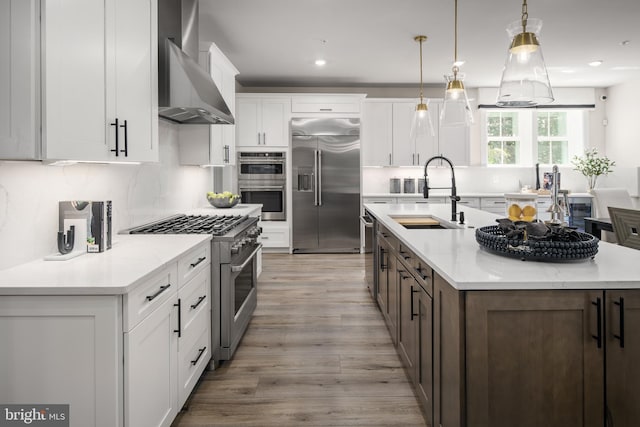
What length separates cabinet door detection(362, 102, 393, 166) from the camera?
23.4 feet

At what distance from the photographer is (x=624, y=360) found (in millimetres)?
1444

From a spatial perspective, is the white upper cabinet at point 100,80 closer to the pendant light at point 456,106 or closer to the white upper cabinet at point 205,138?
the white upper cabinet at point 205,138

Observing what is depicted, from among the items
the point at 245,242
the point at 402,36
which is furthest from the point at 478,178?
the point at 245,242

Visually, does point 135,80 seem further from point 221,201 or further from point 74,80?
point 221,201

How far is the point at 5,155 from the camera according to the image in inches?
58.0

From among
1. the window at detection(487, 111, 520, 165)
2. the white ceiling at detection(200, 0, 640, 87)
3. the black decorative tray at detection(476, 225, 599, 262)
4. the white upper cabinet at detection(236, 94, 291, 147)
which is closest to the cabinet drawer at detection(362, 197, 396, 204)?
the white upper cabinet at detection(236, 94, 291, 147)

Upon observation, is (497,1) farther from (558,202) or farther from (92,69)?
(92,69)

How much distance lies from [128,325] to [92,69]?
110cm

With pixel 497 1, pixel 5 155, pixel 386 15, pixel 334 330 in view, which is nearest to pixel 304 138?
pixel 386 15

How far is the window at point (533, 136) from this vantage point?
7.54m

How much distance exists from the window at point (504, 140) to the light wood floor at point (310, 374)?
15.0ft

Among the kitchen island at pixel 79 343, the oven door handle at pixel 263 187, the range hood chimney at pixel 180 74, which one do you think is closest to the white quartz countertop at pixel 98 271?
the kitchen island at pixel 79 343

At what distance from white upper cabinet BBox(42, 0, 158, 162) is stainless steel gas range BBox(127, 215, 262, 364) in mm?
604

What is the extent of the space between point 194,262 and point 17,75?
1170 mm
